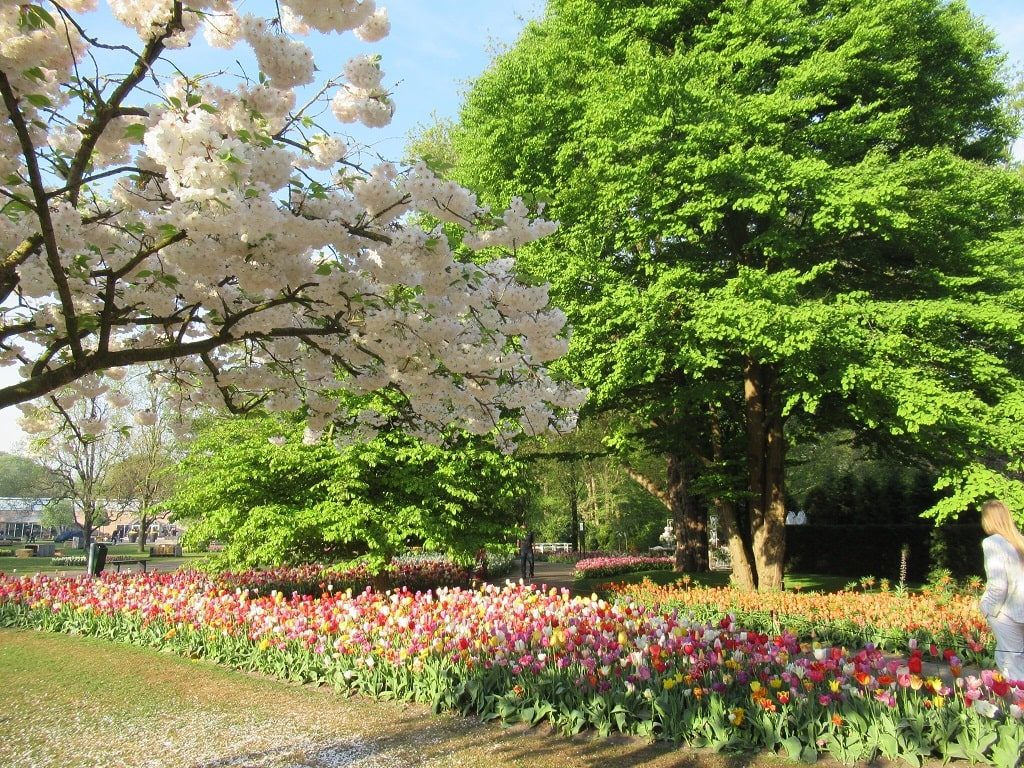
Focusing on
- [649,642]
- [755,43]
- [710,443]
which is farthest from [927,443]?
[649,642]

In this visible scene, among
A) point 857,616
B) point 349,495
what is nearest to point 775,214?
point 857,616

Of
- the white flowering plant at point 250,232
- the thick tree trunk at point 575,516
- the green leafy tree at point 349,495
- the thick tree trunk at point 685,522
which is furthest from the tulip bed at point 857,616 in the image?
the thick tree trunk at point 575,516

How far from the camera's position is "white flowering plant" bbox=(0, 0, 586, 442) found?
136 inches

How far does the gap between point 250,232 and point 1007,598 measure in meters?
5.91

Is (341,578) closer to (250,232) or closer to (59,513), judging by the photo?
(250,232)

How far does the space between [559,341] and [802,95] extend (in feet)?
38.8

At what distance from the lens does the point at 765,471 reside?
53.0ft

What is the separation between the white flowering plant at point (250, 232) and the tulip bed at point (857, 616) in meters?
5.58

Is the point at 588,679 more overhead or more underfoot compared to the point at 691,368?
more underfoot

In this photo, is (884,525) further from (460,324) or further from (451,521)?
(460,324)

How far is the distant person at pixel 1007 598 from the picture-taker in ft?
18.5

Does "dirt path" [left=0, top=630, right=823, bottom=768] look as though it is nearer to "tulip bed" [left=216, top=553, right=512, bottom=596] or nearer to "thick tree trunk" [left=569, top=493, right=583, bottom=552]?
"tulip bed" [left=216, top=553, right=512, bottom=596]

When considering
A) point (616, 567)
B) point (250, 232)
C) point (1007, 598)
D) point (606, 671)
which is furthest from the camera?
point (616, 567)

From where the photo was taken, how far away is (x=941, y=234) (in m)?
13.9
